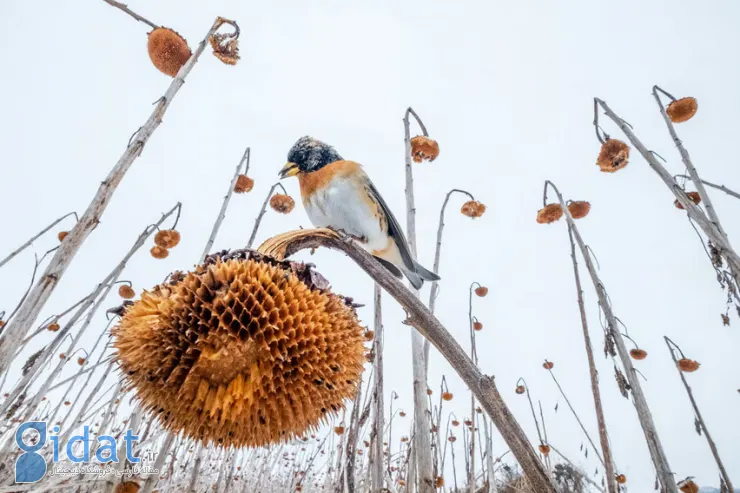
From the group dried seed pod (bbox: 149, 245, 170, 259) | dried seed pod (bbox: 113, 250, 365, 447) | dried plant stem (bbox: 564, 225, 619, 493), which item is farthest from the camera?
dried seed pod (bbox: 149, 245, 170, 259)

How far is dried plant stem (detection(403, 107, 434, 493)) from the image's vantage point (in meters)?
1.30

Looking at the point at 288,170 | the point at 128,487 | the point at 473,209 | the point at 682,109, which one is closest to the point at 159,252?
the point at 288,170

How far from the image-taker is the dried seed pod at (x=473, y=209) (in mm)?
3309

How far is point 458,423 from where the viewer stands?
5605 mm

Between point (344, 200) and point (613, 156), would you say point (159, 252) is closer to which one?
point (344, 200)

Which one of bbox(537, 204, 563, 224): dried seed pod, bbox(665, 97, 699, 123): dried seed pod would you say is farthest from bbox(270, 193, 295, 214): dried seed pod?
bbox(665, 97, 699, 123): dried seed pod

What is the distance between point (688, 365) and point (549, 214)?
5.78ft

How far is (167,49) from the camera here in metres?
1.38

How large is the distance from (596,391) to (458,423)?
16.6ft

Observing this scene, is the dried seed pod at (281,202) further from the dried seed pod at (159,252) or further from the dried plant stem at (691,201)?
the dried plant stem at (691,201)

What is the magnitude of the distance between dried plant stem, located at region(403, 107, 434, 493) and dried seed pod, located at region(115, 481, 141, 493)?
1.10m

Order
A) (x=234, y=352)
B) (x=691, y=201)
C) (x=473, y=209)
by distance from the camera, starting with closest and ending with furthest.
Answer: (x=234, y=352) < (x=691, y=201) < (x=473, y=209)

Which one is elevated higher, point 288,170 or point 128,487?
point 288,170

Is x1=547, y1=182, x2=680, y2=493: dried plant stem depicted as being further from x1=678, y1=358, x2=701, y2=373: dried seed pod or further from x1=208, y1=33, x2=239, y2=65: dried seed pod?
x1=678, y1=358, x2=701, y2=373: dried seed pod
